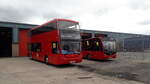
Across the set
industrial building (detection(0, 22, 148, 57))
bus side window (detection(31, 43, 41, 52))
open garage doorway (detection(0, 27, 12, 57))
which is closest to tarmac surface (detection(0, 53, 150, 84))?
bus side window (detection(31, 43, 41, 52))

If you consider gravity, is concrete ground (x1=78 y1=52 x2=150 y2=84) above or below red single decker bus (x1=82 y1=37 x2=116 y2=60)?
below

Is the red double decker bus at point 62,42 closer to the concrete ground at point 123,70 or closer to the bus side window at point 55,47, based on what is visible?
the bus side window at point 55,47

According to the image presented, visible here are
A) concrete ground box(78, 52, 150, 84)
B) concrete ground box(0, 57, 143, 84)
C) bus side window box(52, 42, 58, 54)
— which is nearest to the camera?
concrete ground box(0, 57, 143, 84)

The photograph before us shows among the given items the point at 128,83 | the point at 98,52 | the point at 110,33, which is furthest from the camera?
the point at 110,33

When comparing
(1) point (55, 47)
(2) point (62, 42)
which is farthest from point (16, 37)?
(2) point (62, 42)

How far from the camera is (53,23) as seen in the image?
35.0 ft

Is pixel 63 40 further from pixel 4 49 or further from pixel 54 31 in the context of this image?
pixel 4 49

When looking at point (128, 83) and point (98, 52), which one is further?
point (98, 52)

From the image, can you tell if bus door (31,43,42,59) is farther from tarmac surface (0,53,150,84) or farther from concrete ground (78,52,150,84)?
concrete ground (78,52,150,84)

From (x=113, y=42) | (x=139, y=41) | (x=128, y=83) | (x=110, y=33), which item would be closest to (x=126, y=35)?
(x=139, y=41)

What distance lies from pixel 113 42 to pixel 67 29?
21.0 ft

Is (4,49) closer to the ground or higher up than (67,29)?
closer to the ground

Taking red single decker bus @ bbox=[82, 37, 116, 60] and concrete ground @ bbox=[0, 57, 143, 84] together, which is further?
red single decker bus @ bbox=[82, 37, 116, 60]

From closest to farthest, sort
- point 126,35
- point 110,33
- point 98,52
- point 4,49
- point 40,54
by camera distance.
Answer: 1. point 40,54
2. point 98,52
3. point 4,49
4. point 110,33
5. point 126,35
